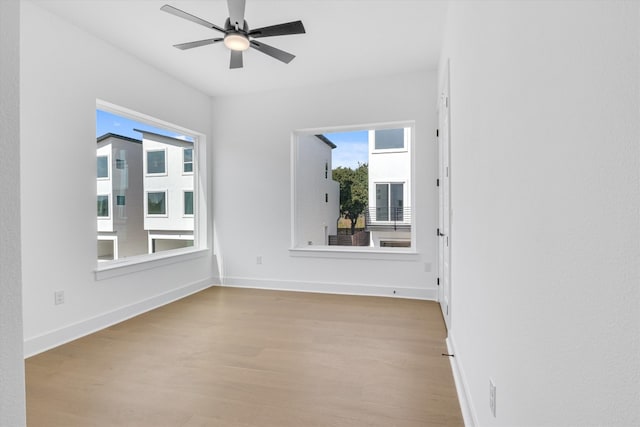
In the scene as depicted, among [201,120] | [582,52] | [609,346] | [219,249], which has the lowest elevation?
[219,249]

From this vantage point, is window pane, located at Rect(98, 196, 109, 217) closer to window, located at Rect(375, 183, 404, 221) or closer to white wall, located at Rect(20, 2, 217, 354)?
white wall, located at Rect(20, 2, 217, 354)

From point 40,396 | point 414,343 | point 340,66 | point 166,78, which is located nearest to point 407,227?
point 414,343

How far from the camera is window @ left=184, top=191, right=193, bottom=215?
4.81m

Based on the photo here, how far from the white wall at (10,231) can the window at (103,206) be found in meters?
3.16

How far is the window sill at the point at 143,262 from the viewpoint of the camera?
3.40m

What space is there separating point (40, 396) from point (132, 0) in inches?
115

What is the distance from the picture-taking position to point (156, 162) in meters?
4.34

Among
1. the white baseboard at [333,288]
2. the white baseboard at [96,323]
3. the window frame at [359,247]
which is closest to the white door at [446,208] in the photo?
the white baseboard at [333,288]

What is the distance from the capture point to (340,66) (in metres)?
4.04

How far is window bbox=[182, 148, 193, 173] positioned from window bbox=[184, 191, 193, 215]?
12.8 inches

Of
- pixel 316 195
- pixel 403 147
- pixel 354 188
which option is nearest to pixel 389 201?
pixel 354 188

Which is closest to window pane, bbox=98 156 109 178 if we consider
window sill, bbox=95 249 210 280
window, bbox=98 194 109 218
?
window, bbox=98 194 109 218

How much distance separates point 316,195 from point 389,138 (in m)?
1.30

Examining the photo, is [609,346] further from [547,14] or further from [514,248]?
[547,14]
